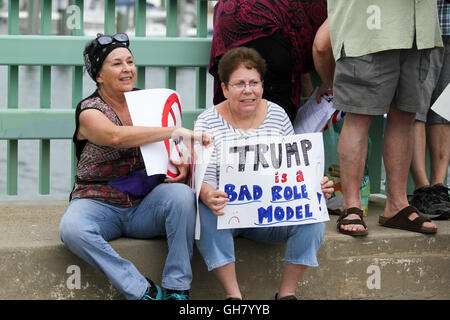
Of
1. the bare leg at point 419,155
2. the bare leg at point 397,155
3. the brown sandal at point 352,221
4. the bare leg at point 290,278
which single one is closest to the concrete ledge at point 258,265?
the brown sandal at point 352,221

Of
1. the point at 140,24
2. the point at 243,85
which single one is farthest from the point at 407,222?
the point at 140,24

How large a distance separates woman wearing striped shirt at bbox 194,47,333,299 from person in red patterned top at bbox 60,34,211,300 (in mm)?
98

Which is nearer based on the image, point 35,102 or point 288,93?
point 288,93

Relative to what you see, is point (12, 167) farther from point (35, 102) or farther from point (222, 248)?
point (35, 102)

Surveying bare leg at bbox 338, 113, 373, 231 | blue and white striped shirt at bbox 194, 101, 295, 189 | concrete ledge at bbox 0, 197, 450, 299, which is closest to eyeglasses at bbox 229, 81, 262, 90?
blue and white striped shirt at bbox 194, 101, 295, 189

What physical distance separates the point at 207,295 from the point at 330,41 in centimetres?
145

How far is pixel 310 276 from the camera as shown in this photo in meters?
4.13

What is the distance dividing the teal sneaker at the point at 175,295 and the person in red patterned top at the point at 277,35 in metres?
1.22

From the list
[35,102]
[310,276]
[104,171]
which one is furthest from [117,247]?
[35,102]

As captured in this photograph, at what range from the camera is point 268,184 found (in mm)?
3701

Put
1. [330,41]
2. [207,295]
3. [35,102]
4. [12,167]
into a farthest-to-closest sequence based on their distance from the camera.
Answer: [35,102] < [12,167] < [330,41] < [207,295]

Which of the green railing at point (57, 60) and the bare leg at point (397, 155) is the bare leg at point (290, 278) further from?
the green railing at point (57, 60)

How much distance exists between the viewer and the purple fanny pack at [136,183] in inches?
149

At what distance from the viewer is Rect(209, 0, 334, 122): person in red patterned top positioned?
4.32 metres
